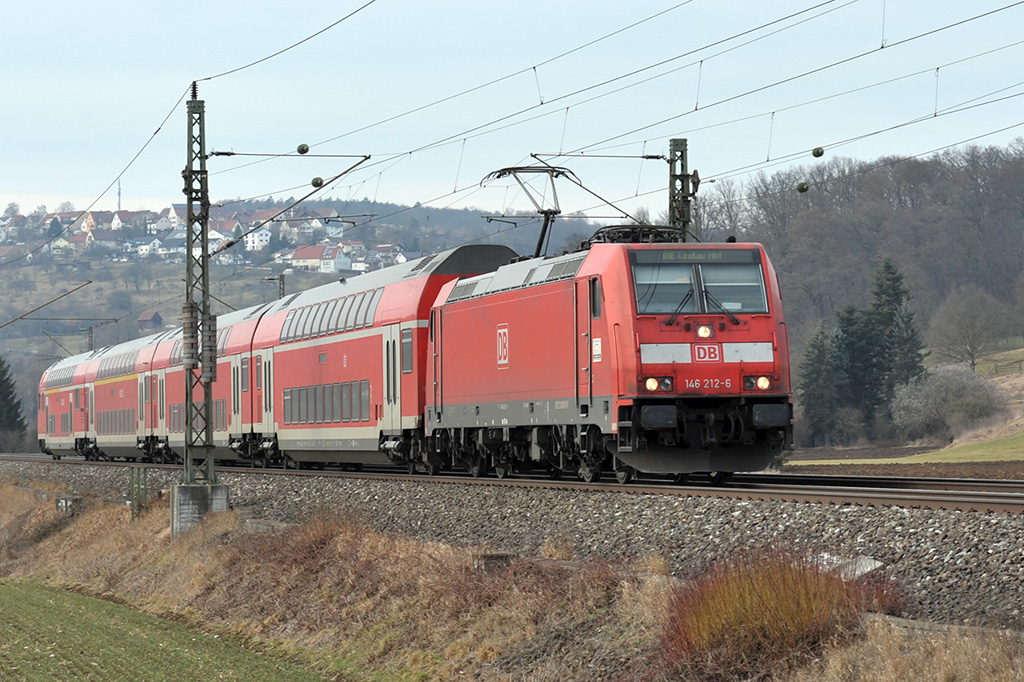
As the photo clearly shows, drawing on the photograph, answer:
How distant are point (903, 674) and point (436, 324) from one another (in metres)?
18.3

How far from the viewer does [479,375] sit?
80.5ft

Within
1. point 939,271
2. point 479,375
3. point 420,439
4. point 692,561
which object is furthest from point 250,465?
point 939,271

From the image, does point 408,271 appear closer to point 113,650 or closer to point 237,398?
point 237,398

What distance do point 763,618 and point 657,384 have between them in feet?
29.0

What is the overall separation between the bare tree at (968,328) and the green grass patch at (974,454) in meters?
26.1

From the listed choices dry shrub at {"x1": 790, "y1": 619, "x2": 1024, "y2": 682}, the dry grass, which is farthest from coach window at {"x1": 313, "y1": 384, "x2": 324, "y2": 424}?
dry shrub at {"x1": 790, "y1": 619, "x2": 1024, "y2": 682}

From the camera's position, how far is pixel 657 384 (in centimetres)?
1942

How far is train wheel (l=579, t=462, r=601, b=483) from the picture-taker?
844 inches

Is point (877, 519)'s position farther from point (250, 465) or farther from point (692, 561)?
point (250, 465)

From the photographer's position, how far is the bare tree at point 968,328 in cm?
8744

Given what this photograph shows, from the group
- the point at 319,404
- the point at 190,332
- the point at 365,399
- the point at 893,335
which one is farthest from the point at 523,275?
the point at 893,335

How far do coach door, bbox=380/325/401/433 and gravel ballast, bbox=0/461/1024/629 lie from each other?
9.55 ft

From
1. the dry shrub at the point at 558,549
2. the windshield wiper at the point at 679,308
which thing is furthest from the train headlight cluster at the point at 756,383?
the dry shrub at the point at 558,549

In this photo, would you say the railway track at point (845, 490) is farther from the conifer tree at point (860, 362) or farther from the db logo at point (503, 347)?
the conifer tree at point (860, 362)
